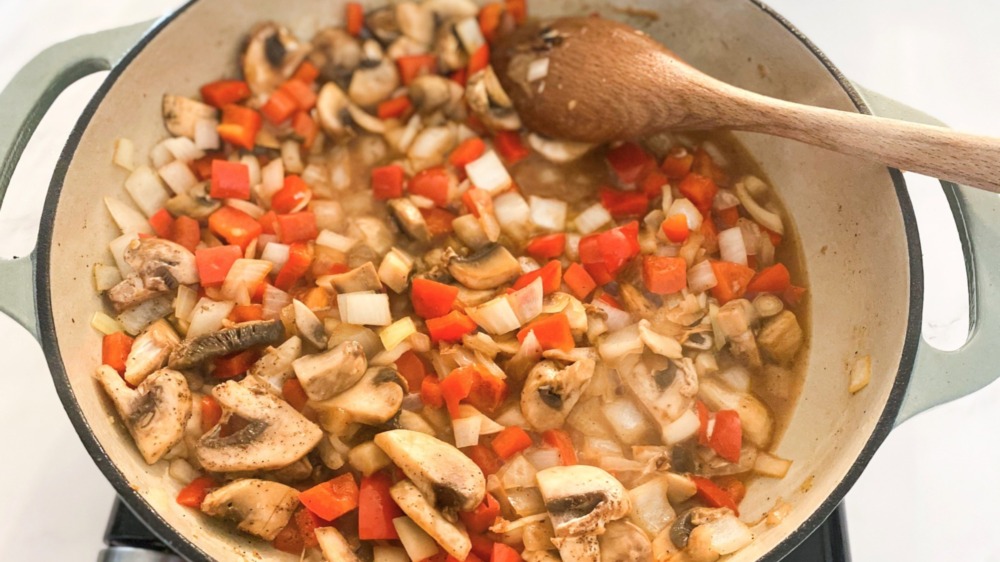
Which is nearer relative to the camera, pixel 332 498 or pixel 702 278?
pixel 332 498

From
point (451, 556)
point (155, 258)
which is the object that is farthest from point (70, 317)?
point (451, 556)

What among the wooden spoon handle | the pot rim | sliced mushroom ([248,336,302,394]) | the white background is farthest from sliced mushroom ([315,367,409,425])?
the wooden spoon handle

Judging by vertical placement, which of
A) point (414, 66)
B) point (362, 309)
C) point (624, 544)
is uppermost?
point (414, 66)

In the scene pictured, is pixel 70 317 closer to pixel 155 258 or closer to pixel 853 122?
pixel 155 258

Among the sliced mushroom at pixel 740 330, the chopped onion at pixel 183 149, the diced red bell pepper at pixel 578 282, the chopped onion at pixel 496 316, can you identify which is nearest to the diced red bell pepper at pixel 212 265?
the chopped onion at pixel 183 149

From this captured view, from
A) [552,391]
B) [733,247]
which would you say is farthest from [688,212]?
[552,391]

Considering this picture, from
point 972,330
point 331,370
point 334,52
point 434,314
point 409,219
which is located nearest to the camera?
point 972,330

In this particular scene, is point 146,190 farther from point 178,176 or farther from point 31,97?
point 31,97
